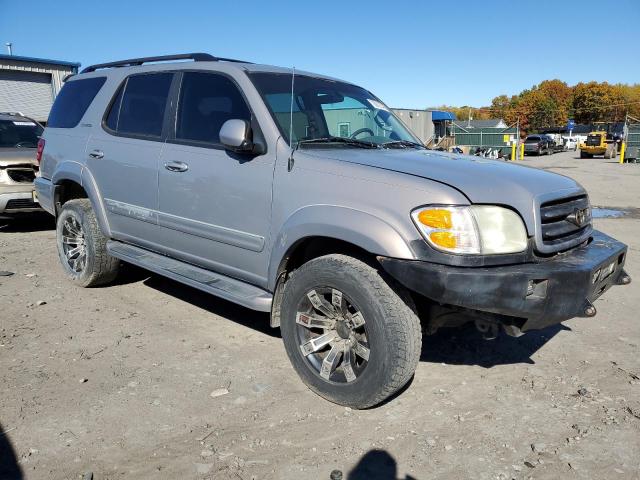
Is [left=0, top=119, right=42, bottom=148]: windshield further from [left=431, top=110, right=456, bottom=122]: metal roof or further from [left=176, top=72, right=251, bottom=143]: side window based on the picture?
[left=431, top=110, right=456, bottom=122]: metal roof

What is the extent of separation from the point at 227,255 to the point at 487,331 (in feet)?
5.89

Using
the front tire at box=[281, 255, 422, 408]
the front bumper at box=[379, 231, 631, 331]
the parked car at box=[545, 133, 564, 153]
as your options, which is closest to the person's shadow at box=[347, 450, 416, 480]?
the front tire at box=[281, 255, 422, 408]

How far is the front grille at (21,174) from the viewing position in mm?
7938

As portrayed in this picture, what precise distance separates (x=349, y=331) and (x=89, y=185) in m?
3.05

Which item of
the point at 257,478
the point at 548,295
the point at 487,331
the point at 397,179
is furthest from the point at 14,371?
the point at 548,295

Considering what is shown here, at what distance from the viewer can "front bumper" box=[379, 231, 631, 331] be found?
103 inches

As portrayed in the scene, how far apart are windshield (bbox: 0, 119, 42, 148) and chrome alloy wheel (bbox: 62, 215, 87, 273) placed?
4.39 m

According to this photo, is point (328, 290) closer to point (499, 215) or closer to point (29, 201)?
point (499, 215)

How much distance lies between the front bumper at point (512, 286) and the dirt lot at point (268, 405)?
678mm

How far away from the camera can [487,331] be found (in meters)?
3.04

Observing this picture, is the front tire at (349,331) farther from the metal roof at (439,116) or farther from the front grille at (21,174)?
the metal roof at (439,116)

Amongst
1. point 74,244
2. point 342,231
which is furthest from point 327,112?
point 74,244

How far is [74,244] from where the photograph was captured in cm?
539

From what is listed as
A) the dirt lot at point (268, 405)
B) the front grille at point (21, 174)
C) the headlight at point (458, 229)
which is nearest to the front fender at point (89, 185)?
the dirt lot at point (268, 405)
